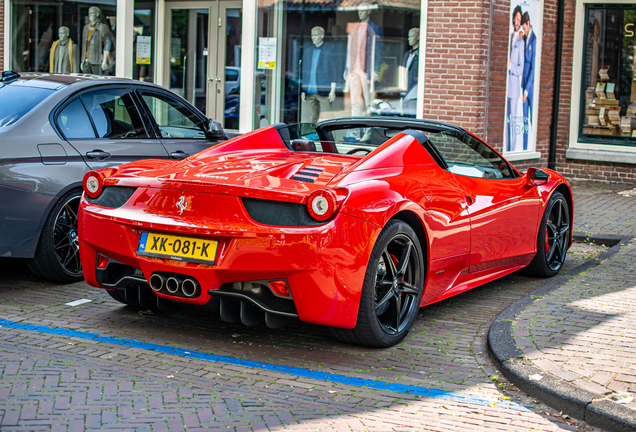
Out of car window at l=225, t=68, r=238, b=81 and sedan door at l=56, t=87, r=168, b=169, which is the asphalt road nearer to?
sedan door at l=56, t=87, r=168, b=169

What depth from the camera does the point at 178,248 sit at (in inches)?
175

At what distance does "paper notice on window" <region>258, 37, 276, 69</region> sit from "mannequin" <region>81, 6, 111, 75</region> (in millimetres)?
3432

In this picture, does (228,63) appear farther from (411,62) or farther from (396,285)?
(396,285)

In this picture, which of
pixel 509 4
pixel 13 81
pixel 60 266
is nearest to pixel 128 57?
pixel 509 4

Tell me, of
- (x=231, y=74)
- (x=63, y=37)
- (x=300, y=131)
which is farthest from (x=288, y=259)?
(x=63, y=37)

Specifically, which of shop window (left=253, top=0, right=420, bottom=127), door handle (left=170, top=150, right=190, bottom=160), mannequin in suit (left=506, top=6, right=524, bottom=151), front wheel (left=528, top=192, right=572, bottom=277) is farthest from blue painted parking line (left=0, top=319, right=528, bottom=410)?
mannequin in suit (left=506, top=6, right=524, bottom=151)

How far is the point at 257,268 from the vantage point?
427cm

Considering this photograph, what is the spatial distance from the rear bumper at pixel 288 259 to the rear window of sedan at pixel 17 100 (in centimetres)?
211

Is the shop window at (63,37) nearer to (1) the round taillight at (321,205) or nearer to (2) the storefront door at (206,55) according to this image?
(2) the storefront door at (206,55)

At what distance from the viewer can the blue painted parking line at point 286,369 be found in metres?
4.07

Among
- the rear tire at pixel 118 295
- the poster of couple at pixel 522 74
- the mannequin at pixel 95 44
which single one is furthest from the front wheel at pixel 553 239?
the mannequin at pixel 95 44

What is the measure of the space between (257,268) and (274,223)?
26 cm

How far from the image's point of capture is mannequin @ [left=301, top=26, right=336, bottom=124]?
13492 mm

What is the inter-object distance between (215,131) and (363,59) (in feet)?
19.9
